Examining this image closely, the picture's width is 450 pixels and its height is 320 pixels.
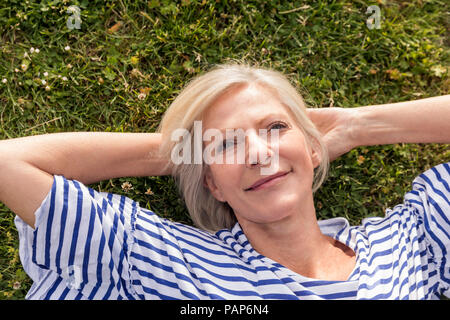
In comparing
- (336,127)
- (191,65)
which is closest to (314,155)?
(336,127)

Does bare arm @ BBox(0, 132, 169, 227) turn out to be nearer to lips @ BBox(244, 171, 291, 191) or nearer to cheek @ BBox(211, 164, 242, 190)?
cheek @ BBox(211, 164, 242, 190)

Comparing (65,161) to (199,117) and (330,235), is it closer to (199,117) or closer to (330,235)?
(199,117)

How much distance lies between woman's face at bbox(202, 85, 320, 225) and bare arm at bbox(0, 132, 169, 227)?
1.62ft

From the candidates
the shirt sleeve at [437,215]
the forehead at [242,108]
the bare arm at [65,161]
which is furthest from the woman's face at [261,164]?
the shirt sleeve at [437,215]

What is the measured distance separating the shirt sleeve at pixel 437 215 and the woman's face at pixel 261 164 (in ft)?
2.57

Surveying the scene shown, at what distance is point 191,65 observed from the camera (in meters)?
3.49

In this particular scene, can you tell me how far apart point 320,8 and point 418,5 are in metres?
0.90

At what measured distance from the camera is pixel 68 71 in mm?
3424

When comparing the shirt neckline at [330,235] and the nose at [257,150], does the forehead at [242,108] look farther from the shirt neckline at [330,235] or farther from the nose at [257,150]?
the shirt neckline at [330,235]

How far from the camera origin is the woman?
2.47 meters

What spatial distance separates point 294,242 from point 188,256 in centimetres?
68

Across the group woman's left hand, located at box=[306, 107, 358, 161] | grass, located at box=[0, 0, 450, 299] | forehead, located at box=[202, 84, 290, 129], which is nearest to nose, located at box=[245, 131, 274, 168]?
forehead, located at box=[202, 84, 290, 129]
